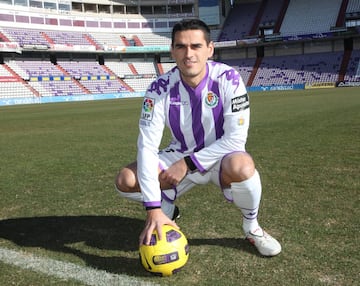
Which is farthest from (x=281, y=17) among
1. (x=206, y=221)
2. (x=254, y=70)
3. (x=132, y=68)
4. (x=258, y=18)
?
(x=206, y=221)

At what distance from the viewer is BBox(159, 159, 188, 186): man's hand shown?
3037mm

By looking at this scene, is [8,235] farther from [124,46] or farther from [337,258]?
[124,46]

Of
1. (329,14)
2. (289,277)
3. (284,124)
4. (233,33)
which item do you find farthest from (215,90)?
(233,33)

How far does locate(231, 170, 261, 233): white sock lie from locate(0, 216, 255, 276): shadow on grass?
0.20 m

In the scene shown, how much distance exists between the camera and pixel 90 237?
11.2ft

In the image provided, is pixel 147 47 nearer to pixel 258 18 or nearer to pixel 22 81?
pixel 258 18

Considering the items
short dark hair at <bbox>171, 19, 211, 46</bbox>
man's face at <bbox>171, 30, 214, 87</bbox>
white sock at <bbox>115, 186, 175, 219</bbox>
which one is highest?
short dark hair at <bbox>171, 19, 211, 46</bbox>

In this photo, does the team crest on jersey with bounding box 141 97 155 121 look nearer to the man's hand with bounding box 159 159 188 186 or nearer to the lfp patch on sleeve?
the man's hand with bounding box 159 159 188 186

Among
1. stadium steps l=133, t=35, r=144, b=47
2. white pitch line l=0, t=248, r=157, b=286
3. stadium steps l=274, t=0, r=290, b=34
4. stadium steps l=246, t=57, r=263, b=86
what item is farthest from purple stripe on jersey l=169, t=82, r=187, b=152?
stadium steps l=133, t=35, r=144, b=47

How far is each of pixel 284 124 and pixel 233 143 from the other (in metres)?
8.91

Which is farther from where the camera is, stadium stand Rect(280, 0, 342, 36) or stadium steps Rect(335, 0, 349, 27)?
stadium stand Rect(280, 0, 342, 36)

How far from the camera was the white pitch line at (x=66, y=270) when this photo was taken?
8.30ft

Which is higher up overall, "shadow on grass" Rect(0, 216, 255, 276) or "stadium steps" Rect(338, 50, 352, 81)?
"shadow on grass" Rect(0, 216, 255, 276)

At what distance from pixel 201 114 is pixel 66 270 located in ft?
5.22
